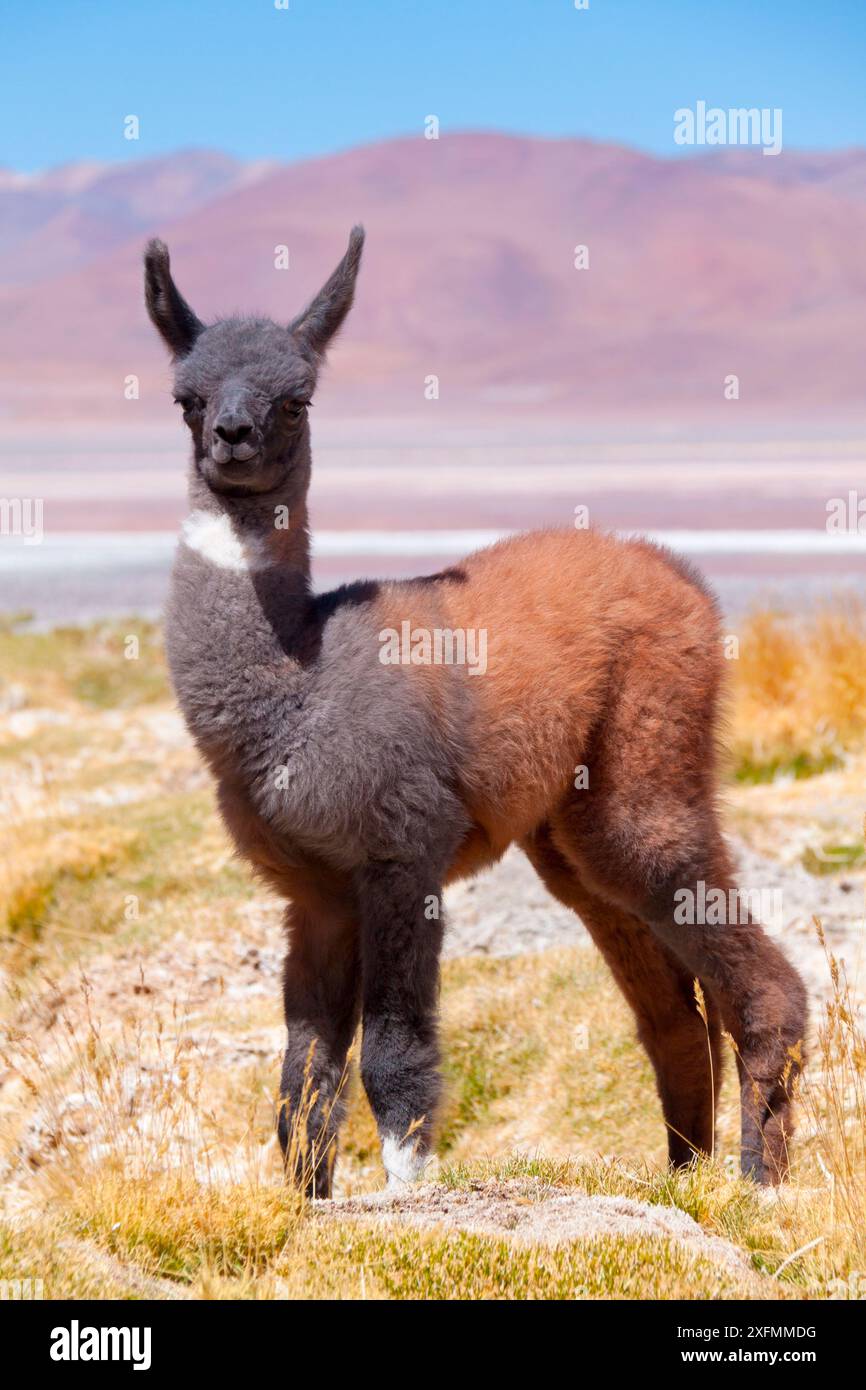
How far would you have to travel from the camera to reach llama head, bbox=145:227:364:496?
522cm

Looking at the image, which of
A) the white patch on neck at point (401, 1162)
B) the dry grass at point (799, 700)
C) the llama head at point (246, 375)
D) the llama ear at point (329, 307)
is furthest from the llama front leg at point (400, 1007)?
the dry grass at point (799, 700)

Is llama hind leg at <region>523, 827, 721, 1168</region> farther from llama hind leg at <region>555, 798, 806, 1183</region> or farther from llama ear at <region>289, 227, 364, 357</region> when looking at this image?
llama ear at <region>289, 227, 364, 357</region>

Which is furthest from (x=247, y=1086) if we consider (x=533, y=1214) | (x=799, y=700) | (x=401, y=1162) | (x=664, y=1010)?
(x=799, y=700)

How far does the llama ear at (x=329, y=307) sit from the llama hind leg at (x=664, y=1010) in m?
2.11

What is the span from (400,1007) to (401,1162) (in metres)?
0.51

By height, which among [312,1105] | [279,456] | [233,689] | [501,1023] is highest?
[279,456]

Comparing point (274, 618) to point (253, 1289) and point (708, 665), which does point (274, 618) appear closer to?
point (708, 665)

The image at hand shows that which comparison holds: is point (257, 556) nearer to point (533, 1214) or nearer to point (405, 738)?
point (405, 738)

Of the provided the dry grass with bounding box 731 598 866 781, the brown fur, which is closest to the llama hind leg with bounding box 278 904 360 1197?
the brown fur

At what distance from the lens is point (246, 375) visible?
5.31 meters

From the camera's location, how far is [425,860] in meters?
5.34

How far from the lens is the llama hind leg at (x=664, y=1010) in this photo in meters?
6.39

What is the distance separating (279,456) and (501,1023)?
3883 millimetres
